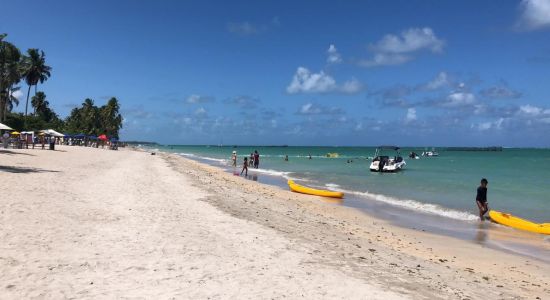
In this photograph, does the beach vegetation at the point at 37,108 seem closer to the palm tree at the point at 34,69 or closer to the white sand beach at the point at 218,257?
the palm tree at the point at 34,69

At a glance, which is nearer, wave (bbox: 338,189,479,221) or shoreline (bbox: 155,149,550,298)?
shoreline (bbox: 155,149,550,298)

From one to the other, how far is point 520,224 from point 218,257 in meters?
11.2

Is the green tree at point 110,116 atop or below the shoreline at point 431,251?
atop

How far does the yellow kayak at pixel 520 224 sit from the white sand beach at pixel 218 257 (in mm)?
3595

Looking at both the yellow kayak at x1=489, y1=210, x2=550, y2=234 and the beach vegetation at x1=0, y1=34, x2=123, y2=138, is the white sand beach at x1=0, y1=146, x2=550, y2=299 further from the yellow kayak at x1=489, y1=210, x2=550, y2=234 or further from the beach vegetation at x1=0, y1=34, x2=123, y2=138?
the beach vegetation at x1=0, y1=34, x2=123, y2=138

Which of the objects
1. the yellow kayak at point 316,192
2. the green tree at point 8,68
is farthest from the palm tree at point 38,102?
the yellow kayak at point 316,192

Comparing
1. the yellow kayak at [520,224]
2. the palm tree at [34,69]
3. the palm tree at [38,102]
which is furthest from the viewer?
the palm tree at [38,102]

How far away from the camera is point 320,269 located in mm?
6711

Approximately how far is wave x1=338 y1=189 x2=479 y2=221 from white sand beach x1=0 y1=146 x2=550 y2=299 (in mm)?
4653

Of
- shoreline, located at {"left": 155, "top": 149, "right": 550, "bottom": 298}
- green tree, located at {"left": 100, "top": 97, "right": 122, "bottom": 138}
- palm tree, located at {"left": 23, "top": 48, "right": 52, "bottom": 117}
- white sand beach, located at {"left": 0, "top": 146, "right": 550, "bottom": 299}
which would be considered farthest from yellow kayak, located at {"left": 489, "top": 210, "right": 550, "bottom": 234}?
green tree, located at {"left": 100, "top": 97, "right": 122, "bottom": 138}

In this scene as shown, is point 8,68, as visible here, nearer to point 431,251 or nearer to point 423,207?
point 423,207

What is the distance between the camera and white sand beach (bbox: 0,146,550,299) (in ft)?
18.2

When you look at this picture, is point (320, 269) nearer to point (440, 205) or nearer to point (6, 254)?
point (6, 254)

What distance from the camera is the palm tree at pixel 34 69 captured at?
65.9m
